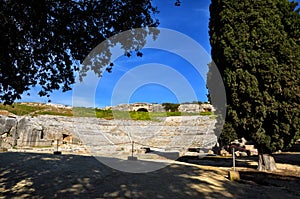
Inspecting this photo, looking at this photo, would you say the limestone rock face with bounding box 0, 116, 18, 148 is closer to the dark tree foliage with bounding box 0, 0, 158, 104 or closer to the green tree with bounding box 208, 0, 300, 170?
the dark tree foliage with bounding box 0, 0, 158, 104

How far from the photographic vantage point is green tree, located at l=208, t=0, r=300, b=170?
8.78 metres

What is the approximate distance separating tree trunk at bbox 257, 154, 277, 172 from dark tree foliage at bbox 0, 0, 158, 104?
24.9ft

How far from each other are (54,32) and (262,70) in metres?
7.93

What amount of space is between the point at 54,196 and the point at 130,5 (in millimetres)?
4898

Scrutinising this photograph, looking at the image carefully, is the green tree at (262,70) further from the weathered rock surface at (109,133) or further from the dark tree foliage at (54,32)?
the weathered rock surface at (109,133)

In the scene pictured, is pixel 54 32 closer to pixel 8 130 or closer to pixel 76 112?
pixel 8 130

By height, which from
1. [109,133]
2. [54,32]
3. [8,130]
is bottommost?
[109,133]

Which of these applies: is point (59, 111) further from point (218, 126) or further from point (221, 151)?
point (218, 126)

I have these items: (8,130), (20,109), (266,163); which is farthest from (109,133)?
(266,163)

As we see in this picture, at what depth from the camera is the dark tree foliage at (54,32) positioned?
471 cm

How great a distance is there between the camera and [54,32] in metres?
5.32

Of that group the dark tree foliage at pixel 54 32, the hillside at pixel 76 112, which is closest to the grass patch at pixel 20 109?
the hillside at pixel 76 112

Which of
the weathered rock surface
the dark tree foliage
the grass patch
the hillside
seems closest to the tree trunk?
the dark tree foliage

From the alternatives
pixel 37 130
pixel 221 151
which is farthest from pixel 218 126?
pixel 37 130
